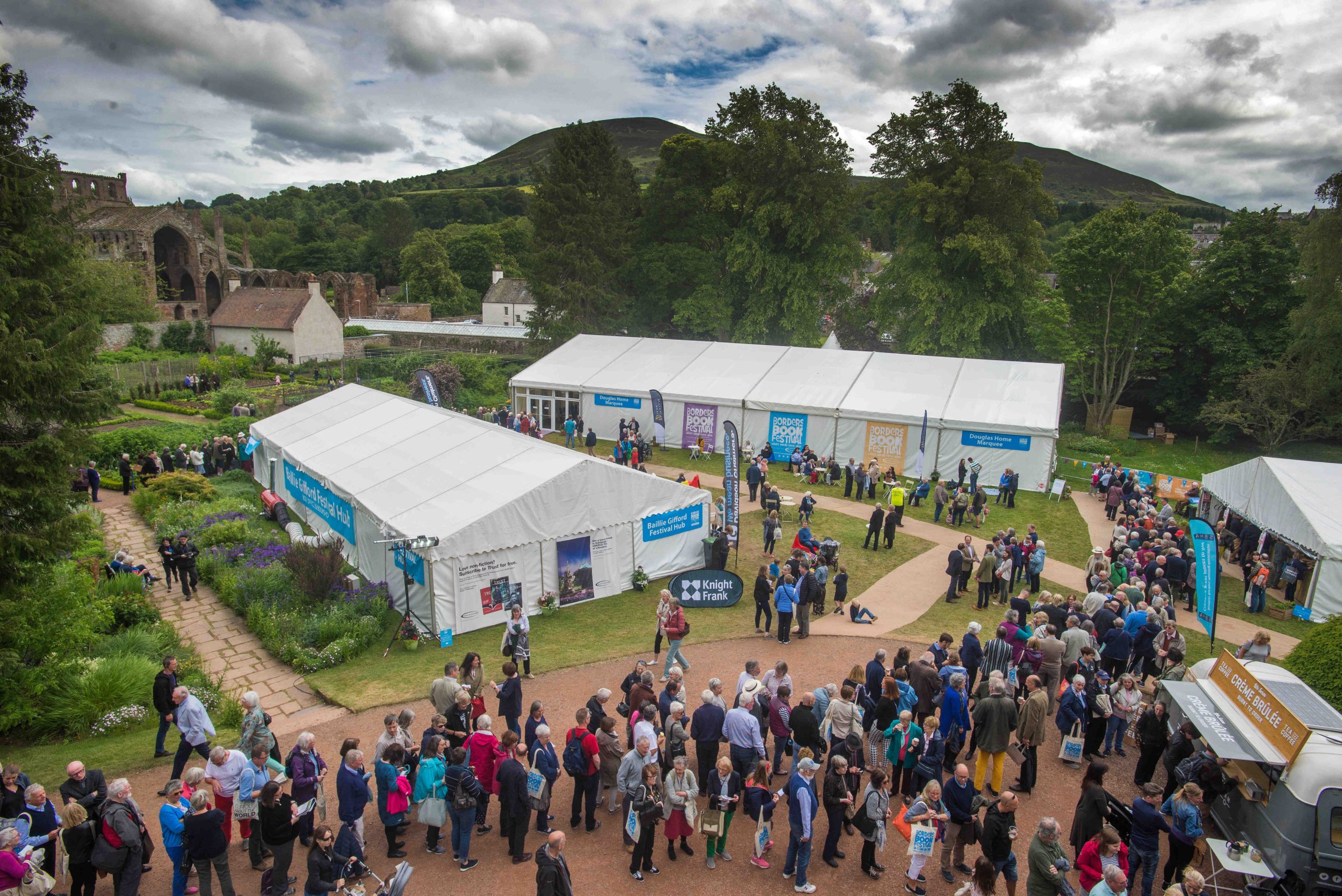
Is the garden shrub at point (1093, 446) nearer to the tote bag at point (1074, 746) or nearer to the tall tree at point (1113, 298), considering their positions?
the tall tree at point (1113, 298)

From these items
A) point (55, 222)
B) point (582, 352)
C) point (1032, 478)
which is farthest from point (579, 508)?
point (582, 352)

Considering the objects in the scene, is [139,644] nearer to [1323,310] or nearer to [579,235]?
[579,235]

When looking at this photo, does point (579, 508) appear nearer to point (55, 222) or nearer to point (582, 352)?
point (55, 222)

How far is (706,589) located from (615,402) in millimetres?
13837

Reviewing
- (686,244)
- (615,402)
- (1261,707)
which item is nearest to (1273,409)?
(686,244)

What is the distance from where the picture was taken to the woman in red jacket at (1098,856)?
561 cm

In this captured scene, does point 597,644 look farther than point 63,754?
Yes

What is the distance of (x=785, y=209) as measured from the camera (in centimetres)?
3188

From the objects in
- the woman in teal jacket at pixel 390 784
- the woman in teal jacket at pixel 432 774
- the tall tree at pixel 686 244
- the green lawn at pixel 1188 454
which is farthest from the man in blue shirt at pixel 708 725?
the tall tree at pixel 686 244

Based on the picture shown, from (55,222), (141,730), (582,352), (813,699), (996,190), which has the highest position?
(996,190)

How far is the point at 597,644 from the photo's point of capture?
471 inches

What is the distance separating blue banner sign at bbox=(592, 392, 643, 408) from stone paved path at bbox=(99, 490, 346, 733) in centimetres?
1409

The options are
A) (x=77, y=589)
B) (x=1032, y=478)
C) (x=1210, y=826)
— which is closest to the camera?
(x=1210, y=826)

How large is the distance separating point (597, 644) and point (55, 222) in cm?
919
